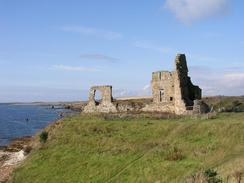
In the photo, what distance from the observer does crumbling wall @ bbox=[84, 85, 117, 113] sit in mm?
63344

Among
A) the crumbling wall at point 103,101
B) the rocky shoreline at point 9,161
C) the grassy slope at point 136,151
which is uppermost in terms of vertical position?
the crumbling wall at point 103,101

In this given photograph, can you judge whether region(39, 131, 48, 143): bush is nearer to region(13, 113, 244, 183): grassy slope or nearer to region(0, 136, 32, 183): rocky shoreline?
region(13, 113, 244, 183): grassy slope

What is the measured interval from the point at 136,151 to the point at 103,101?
74.2 feet

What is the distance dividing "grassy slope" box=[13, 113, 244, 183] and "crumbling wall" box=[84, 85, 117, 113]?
10.1 meters

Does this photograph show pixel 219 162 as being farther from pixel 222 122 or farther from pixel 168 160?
pixel 222 122

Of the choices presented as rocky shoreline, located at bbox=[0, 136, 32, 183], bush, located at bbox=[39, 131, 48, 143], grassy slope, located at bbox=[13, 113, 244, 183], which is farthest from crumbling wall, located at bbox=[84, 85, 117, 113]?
rocky shoreline, located at bbox=[0, 136, 32, 183]

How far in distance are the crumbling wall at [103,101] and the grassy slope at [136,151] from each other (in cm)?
1007

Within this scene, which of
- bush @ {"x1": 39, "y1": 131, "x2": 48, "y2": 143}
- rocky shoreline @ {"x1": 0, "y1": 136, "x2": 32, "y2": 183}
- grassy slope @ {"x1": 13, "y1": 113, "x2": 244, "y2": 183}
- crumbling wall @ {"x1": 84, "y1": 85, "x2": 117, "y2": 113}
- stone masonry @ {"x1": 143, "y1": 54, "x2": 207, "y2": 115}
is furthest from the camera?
crumbling wall @ {"x1": 84, "y1": 85, "x2": 117, "y2": 113}

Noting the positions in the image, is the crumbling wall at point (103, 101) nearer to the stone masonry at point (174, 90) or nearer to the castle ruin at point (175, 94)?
the castle ruin at point (175, 94)

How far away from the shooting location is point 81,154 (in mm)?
45531

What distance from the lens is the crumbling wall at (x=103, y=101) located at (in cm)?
6334

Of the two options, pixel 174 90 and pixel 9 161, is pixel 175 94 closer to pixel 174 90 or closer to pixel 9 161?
pixel 174 90

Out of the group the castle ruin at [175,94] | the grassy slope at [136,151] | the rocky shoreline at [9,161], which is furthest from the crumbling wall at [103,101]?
the rocky shoreline at [9,161]

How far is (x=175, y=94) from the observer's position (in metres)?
56.8
